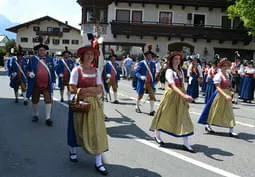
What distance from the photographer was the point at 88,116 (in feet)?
16.5

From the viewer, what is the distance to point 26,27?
2085 inches

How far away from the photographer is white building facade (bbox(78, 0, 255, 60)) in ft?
100

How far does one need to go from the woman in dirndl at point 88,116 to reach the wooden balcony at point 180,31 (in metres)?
25.1

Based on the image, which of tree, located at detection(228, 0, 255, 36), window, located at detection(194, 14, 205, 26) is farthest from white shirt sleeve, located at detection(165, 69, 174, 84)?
window, located at detection(194, 14, 205, 26)

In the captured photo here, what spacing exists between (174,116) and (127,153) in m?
1.14

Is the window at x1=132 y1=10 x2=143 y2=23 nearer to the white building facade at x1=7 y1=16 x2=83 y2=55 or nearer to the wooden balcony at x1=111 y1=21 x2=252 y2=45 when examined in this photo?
the wooden balcony at x1=111 y1=21 x2=252 y2=45

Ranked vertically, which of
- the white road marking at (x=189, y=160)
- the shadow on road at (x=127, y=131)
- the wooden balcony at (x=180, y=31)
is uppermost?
the wooden balcony at (x=180, y=31)

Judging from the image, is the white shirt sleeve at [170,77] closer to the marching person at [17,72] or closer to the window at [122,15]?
the marching person at [17,72]

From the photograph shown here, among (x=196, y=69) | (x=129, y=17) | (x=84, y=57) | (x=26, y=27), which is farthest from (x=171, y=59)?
(x=26, y=27)

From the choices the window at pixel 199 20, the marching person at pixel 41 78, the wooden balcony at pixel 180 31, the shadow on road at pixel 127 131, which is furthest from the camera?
the window at pixel 199 20

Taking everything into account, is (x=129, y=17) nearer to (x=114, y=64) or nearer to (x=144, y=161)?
(x=114, y=64)

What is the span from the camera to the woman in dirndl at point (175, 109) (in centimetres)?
636

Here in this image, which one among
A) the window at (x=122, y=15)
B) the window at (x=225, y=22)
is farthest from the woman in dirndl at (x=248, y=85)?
the window at (x=225, y=22)

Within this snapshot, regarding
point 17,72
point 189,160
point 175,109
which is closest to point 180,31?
point 17,72
